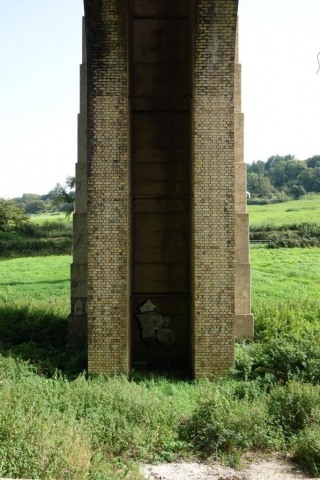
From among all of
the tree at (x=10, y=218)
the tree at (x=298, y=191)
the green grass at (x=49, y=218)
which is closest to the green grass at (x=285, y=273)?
the green grass at (x=49, y=218)

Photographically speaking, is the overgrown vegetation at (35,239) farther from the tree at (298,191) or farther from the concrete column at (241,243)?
the tree at (298,191)

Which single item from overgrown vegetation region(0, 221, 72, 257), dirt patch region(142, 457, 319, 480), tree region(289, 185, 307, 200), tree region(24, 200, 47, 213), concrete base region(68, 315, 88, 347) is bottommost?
dirt patch region(142, 457, 319, 480)

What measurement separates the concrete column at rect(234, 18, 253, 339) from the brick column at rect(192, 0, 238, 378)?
253cm

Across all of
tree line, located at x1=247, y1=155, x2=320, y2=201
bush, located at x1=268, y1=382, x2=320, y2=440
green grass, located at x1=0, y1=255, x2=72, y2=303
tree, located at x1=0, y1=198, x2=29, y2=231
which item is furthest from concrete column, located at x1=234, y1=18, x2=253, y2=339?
tree line, located at x1=247, y1=155, x2=320, y2=201

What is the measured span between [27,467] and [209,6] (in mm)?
10285

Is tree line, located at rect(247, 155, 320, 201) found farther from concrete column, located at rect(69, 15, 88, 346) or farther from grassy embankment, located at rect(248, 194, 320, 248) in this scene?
concrete column, located at rect(69, 15, 88, 346)

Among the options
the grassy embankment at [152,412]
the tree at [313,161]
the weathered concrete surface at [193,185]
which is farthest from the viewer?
the tree at [313,161]

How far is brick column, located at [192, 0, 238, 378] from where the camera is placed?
11.6 m

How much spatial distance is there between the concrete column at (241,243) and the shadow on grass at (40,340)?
452 centimetres

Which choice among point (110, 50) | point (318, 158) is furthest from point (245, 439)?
point (318, 158)

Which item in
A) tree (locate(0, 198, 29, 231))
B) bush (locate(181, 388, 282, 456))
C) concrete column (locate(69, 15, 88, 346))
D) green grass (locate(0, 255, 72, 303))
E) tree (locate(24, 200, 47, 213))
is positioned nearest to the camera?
bush (locate(181, 388, 282, 456))

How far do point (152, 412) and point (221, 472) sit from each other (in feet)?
5.41

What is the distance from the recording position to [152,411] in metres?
8.59

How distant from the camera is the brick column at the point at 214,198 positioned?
1165 cm
